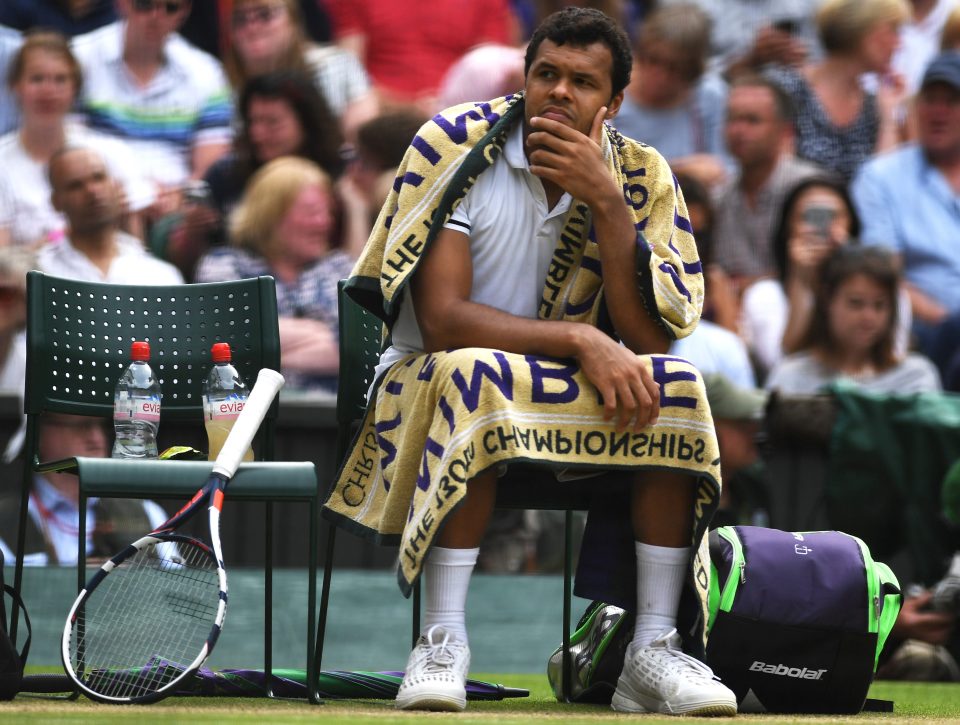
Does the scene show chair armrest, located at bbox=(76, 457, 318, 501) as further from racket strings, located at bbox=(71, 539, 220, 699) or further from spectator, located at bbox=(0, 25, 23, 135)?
spectator, located at bbox=(0, 25, 23, 135)

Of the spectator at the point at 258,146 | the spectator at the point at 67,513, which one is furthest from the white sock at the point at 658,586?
the spectator at the point at 258,146

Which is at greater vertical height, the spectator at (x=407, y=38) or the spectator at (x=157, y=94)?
the spectator at (x=407, y=38)

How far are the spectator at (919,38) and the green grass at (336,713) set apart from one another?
4810mm

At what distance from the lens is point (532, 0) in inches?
321

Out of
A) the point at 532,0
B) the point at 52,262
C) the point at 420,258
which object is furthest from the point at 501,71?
the point at 420,258

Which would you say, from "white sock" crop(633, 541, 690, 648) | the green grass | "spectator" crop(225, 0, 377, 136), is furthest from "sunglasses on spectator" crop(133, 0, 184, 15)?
"white sock" crop(633, 541, 690, 648)

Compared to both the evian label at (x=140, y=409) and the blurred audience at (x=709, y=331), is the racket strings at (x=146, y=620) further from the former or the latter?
the blurred audience at (x=709, y=331)

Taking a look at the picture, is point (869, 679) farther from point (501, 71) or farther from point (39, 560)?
point (501, 71)

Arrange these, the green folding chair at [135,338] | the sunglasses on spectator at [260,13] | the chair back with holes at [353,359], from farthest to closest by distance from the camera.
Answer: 1. the sunglasses on spectator at [260,13]
2. the chair back with holes at [353,359]
3. the green folding chair at [135,338]

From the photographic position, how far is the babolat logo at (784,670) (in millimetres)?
3947

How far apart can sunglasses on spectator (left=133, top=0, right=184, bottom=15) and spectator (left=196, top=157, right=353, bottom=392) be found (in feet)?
3.30

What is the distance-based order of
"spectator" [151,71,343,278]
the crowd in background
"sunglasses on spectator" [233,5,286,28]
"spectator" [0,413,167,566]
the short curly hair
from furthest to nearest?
"sunglasses on spectator" [233,5,286,28]
"spectator" [151,71,343,278]
the crowd in background
"spectator" [0,413,167,566]
the short curly hair

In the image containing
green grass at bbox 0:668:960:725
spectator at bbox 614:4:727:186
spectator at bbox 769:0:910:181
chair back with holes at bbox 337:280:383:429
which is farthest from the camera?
spectator at bbox 769:0:910:181

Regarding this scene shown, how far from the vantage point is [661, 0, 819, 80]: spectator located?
824cm
